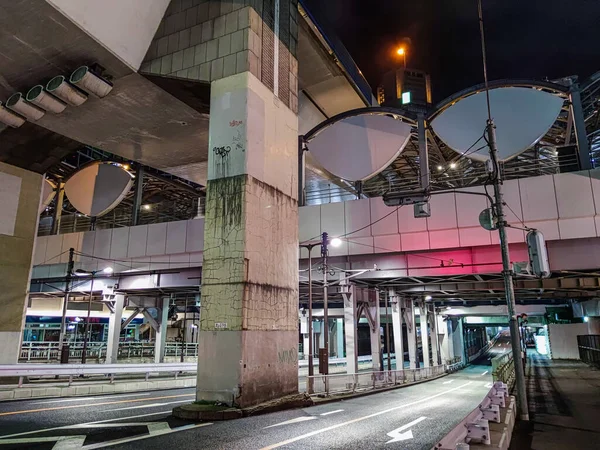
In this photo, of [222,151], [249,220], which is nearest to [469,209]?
[249,220]

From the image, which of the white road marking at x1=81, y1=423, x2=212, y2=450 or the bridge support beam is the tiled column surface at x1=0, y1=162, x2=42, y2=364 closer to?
the white road marking at x1=81, y1=423, x2=212, y2=450

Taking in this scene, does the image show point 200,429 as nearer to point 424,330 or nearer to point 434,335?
point 424,330

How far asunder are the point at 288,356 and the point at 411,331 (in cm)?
2811

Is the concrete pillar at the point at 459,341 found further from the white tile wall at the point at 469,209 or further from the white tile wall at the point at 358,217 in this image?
the white tile wall at the point at 469,209

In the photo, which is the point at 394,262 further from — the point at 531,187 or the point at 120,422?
the point at 120,422

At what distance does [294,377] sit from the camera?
Answer: 498 inches

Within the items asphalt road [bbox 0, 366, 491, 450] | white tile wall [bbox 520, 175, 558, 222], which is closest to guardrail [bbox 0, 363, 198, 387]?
asphalt road [bbox 0, 366, 491, 450]

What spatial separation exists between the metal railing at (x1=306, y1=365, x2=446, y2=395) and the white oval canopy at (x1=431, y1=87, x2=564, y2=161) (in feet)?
44.9

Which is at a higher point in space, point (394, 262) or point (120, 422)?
point (394, 262)

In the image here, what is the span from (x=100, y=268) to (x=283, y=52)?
934 inches

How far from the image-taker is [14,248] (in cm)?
1811

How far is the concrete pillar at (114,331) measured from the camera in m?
31.1

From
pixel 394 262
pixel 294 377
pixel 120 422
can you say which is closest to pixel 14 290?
pixel 120 422

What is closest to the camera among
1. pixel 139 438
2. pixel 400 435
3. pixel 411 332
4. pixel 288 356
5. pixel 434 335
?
pixel 139 438
